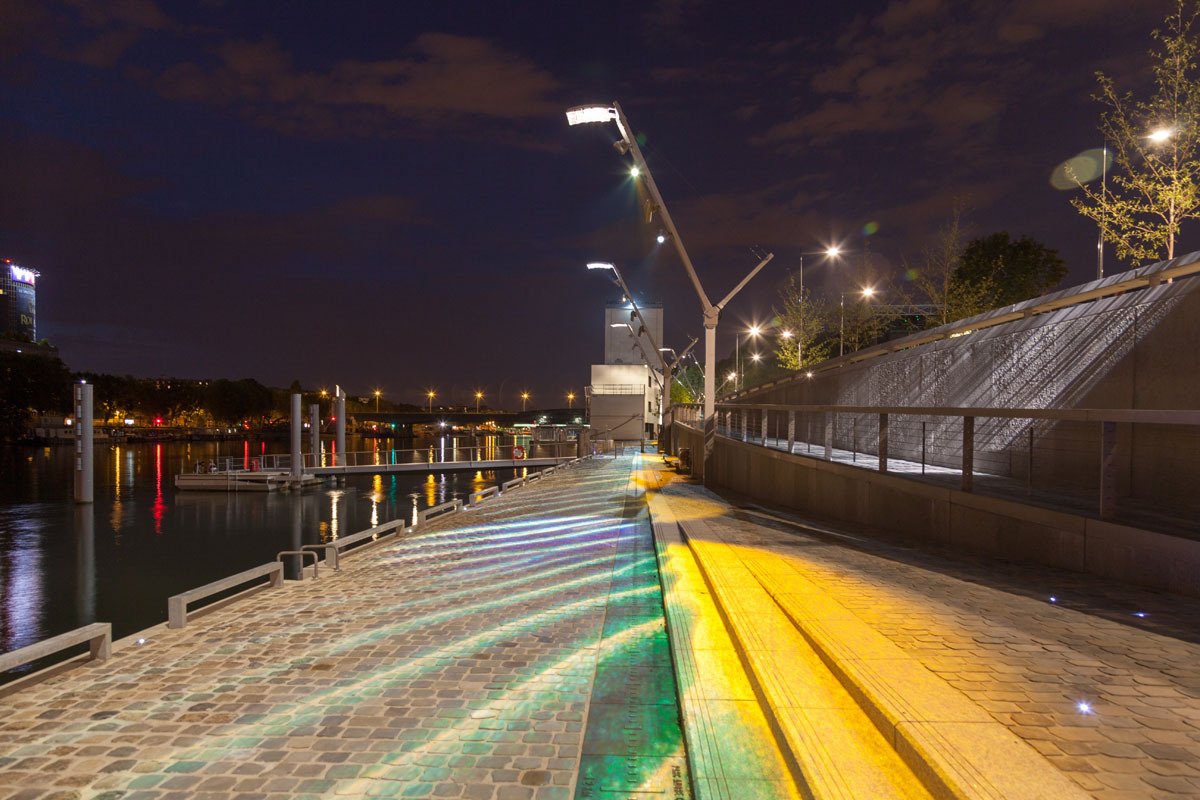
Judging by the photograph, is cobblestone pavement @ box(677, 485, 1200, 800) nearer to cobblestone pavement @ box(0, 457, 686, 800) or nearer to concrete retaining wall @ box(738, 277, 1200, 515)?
cobblestone pavement @ box(0, 457, 686, 800)

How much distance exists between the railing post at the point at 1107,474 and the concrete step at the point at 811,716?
3728 millimetres

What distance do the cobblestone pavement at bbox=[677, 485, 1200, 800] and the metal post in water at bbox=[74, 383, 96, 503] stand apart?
51.9 metres

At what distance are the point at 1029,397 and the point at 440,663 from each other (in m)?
10.9

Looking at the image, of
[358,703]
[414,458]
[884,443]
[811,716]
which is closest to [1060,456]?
[884,443]

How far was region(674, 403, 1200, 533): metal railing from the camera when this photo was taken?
6852 mm

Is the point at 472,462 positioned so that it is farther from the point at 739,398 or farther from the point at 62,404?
the point at 62,404

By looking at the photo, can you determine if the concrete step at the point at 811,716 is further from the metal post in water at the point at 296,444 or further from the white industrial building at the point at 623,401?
the white industrial building at the point at 623,401

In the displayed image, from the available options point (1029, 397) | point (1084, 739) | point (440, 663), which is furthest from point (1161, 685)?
point (1029, 397)

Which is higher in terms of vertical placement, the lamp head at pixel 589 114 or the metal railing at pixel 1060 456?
the lamp head at pixel 589 114

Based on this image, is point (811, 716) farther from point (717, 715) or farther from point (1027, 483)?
point (1027, 483)

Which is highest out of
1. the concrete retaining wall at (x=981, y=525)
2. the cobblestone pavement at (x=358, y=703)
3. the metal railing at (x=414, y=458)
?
the concrete retaining wall at (x=981, y=525)

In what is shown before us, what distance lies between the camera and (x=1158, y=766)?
129 inches

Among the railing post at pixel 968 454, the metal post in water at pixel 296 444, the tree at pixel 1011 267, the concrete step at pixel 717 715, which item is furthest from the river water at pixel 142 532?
the tree at pixel 1011 267

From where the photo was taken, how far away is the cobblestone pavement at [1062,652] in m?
3.40
